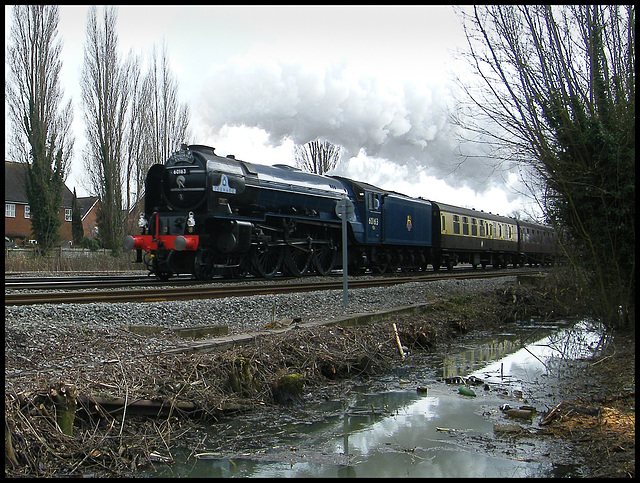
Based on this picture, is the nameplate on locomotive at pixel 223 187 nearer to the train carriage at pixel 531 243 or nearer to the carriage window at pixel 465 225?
the carriage window at pixel 465 225

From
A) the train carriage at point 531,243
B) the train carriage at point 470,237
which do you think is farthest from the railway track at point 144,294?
the train carriage at point 531,243

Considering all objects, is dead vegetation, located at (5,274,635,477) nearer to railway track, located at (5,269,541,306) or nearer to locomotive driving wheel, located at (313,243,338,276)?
railway track, located at (5,269,541,306)

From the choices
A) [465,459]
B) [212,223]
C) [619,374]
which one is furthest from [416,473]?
[212,223]

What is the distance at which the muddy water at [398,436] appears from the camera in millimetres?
3766

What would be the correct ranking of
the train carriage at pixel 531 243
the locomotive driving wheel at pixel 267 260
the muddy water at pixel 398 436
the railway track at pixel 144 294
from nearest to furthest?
1. the muddy water at pixel 398 436
2. the railway track at pixel 144 294
3. the locomotive driving wheel at pixel 267 260
4. the train carriage at pixel 531 243

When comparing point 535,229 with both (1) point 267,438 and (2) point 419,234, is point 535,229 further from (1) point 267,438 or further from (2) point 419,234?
(1) point 267,438

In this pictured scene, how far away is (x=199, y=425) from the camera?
456 cm

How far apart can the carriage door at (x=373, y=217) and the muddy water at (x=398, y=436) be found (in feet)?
39.0

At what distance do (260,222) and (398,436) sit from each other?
10.5m

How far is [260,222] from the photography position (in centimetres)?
1449

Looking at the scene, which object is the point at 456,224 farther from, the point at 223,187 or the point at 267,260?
the point at 223,187

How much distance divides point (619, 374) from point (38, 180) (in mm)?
27132

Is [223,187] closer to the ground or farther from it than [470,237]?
farther from it

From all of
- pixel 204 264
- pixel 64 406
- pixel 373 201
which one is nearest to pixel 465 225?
pixel 373 201
